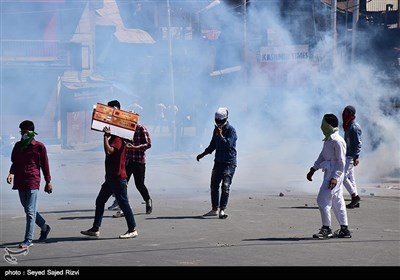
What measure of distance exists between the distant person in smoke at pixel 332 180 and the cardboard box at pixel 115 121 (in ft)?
7.66

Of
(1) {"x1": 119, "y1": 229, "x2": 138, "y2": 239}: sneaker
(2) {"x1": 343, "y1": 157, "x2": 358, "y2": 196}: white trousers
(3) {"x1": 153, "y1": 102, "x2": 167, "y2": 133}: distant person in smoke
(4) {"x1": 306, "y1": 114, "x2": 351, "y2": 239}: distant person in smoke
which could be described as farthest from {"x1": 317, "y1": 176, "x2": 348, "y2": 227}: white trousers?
(3) {"x1": 153, "y1": 102, "x2": 167, "y2": 133}: distant person in smoke

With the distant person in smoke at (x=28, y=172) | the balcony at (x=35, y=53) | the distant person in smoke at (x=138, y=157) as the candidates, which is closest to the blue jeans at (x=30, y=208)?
the distant person in smoke at (x=28, y=172)

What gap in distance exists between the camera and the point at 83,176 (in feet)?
69.7

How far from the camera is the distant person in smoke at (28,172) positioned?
33.2 ft

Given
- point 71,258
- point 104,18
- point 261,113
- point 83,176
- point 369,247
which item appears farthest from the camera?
point 104,18

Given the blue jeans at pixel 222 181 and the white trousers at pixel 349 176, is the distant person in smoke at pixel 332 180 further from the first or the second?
the white trousers at pixel 349 176

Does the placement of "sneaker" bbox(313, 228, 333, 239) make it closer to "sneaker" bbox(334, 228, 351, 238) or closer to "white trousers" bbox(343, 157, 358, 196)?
"sneaker" bbox(334, 228, 351, 238)

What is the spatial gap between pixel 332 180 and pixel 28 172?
3.58 metres

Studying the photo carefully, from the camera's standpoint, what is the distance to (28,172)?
1014 cm

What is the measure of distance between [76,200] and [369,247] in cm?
714

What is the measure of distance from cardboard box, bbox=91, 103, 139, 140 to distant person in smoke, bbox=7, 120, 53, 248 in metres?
0.74

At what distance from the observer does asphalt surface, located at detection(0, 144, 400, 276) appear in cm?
905
